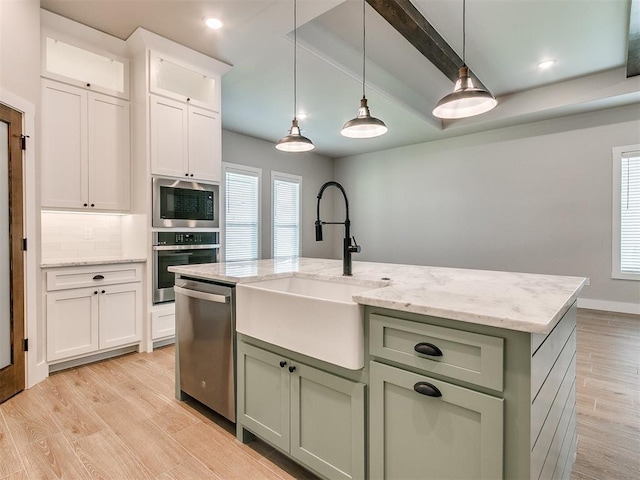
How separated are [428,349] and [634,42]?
4590 mm

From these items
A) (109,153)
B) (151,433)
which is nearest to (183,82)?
(109,153)

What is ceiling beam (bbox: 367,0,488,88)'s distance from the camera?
292 cm

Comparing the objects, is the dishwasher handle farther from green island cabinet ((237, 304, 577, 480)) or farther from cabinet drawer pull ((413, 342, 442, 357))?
cabinet drawer pull ((413, 342, 442, 357))

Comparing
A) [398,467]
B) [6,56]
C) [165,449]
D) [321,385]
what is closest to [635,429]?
[398,467]

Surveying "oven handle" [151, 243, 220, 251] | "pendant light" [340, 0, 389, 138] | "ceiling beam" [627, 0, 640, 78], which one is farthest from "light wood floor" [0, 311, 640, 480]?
"ceiling beam" [627, 0, 640, 78]

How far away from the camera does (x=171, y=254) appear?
3414 mm

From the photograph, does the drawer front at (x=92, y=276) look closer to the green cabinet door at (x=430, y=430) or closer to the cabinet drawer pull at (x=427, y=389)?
the green cabinet door at (x=430, y=430)

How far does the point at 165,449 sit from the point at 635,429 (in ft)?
8.82

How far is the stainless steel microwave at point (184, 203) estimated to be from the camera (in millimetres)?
3312

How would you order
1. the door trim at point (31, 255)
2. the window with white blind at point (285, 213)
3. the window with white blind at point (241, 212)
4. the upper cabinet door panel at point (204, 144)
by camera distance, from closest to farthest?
the door trim at point (31, 255) < the upper cabinet door panel at point (204, 144) < the window with white blind at point (241, 212) < the window with white blind at point (285, 213)

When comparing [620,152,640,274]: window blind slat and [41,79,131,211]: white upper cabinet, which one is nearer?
[41,79,131,211]: white upper cabinet

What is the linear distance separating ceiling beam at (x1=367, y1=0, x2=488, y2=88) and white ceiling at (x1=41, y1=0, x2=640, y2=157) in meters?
0.08

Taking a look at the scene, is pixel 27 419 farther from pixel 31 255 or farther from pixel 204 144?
pixel 204 144

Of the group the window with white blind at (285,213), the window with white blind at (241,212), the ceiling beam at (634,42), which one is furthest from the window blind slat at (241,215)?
the ceiling beam at (634,42)
